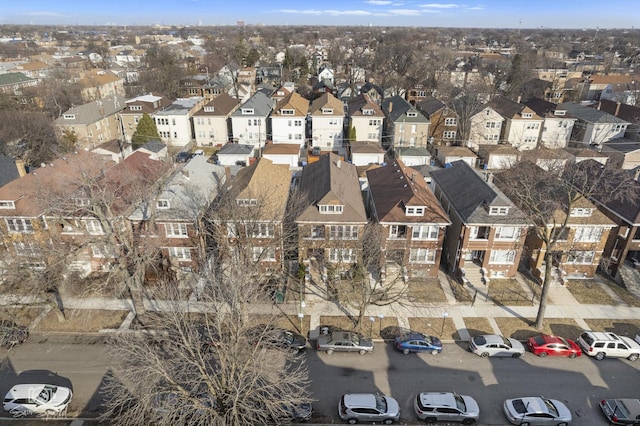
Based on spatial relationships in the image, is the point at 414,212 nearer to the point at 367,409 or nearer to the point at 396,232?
the point at 396,232

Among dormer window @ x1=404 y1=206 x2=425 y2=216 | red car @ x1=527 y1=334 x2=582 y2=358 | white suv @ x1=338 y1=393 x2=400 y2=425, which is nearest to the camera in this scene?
white suv @ x1=338 y1=393 x2=400 y2=425

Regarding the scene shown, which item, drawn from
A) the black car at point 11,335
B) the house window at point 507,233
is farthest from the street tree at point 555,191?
the black car at point 11,335

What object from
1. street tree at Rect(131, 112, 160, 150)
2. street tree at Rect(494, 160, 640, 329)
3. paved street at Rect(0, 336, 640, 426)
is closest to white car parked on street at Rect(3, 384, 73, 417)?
paved street at Rect(0, 336, 640, 426)

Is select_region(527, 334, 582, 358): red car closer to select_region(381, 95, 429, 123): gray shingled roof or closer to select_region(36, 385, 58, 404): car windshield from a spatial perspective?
select_region(36, 385, 58, 404): car windshield

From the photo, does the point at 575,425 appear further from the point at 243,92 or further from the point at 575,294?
the point at 243,92

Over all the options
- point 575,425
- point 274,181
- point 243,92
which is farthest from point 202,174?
point 243,92

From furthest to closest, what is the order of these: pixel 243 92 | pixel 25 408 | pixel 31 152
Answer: pixel 243 92, pixel 31 152, pixel 25 408
